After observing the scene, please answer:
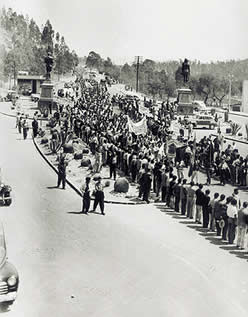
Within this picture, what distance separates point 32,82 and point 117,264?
68.1 meters

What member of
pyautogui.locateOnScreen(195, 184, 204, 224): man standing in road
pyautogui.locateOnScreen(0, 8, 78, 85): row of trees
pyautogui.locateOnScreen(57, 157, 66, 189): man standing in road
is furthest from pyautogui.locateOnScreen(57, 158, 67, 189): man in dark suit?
pyautogui.locateOnScreen(0, 8, 78, 85): row of trees

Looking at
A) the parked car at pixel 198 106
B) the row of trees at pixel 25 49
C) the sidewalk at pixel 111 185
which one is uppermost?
the row of trees at pixel 25 49

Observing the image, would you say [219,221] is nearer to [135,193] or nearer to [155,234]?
[155,234]

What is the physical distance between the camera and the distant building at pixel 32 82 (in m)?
77.1

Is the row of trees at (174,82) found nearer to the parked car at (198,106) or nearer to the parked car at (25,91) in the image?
the parked car at (25,91)

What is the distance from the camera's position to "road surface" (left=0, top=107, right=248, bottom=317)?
9.91 m

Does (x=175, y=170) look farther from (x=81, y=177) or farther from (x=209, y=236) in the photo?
(x=209, y=236)

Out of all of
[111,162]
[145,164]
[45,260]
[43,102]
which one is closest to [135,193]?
[145,164]

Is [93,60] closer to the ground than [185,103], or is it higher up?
higher up

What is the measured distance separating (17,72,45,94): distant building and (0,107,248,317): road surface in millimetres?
61102

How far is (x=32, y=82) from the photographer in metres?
77.8

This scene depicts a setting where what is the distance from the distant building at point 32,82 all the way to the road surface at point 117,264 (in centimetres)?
6110

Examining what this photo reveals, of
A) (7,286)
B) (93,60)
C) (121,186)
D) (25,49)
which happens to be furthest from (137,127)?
(93,60)

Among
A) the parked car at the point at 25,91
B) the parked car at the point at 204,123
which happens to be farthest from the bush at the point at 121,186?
the parked car at the point at 25,91
